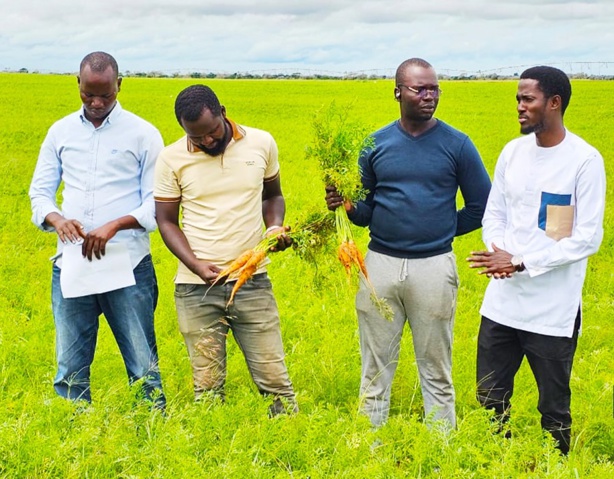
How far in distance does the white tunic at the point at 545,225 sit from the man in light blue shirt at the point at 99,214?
189 centimetres

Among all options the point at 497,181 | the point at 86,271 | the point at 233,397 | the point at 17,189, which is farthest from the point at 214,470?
the point at 17,189

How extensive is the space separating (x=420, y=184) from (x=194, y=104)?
3.98 ft

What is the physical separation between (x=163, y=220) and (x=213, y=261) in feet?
1.13

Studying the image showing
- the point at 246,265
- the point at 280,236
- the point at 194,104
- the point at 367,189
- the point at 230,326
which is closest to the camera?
the point at 194,104

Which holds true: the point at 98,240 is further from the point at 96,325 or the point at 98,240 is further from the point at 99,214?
the point at 96,325

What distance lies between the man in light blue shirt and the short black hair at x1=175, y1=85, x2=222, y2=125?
47 cm

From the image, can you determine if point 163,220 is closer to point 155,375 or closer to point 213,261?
point 213,261

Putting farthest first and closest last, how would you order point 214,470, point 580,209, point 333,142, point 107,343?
point 107,343 → point 333,142 → point 580,209 → point 214,470

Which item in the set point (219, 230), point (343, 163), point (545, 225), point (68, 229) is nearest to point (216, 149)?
point (219, 230)

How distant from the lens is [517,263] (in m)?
3.70

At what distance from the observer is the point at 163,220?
3.95 meters

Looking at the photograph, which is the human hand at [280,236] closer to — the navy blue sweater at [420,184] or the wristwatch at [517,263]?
the navy blue sweater at [420,184]

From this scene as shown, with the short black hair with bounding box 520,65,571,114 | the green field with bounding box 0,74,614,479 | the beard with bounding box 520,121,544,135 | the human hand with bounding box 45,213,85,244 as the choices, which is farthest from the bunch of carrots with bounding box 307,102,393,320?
the human hand with bounding box 45,213,85,244

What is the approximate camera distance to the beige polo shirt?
387 cm
